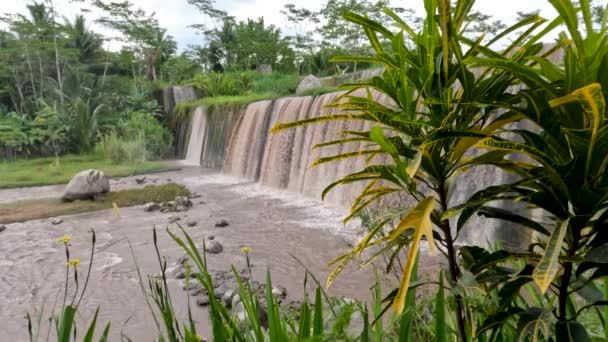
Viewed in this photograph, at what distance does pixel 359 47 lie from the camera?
60.1ft

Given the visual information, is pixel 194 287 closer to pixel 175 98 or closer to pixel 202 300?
pixel 202 300

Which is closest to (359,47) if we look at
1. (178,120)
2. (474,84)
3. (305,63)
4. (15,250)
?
(305,63)

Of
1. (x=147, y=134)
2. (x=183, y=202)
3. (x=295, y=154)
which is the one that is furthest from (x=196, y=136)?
(x=183, y=202)

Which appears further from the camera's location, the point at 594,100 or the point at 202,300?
the point at 202,300

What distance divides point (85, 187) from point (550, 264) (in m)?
8.50

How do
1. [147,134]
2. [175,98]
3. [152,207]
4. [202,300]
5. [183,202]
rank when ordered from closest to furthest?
[202,300], [152,207], [183,202], [147,134], [175,98]

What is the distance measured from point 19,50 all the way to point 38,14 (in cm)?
292

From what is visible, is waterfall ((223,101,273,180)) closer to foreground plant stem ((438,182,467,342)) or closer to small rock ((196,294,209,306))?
small rock ((196,294,209,306))

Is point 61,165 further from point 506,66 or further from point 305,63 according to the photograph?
point 506,66

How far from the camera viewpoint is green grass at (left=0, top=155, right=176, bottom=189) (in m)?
10.4

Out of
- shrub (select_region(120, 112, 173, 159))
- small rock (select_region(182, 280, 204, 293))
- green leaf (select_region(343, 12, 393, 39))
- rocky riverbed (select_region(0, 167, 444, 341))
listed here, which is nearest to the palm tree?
shrub (select_region(120, 112, 173, 159))

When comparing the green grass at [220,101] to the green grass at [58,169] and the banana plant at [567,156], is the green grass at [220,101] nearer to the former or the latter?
the green grass at [58,169]

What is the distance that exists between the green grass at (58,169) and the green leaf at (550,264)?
11.2 m

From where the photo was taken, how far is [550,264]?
0.70m
